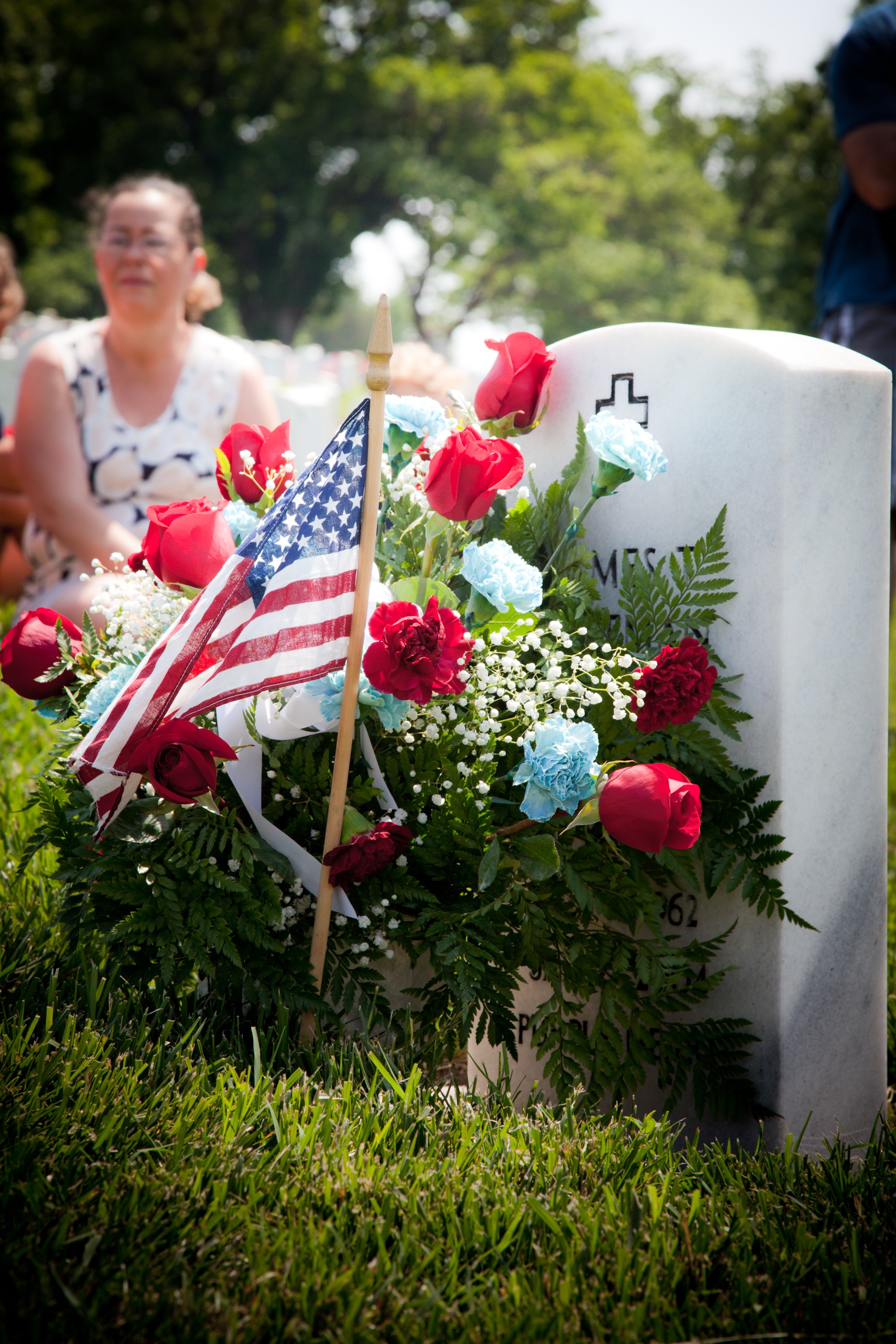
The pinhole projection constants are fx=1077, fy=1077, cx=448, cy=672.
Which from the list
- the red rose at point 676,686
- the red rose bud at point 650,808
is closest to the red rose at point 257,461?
the red rose at point 676,686

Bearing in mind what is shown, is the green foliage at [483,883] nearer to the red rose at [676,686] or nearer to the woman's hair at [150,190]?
the red rose at [676,686]

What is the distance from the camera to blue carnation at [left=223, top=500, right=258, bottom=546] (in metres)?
2.27

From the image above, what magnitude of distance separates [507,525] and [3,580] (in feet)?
14.8

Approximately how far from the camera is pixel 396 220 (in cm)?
3011

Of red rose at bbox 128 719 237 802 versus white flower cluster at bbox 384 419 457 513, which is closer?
red rose at bbox 128 719 237 802

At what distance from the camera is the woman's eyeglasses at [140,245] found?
3801 mm

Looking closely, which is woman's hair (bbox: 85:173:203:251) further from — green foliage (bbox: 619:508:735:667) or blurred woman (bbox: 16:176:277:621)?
green foliage (bbox: 619:508:735:667)

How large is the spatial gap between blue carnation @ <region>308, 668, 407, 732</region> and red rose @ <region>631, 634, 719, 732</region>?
43 cm

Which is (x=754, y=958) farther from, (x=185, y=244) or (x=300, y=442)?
(x=300, y=442)

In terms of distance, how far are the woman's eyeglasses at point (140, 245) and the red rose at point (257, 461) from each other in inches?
72.7

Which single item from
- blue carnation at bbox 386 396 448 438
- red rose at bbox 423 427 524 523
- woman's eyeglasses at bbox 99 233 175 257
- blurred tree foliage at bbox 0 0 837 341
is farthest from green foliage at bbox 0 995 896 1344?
blurred tree foliage at bbox 0 0 837 341

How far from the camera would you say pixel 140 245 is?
3.81m

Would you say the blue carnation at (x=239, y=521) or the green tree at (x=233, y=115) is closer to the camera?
the blue carnation at (x=239, y=521)

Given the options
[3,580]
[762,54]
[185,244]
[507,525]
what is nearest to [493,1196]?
[507,525]
